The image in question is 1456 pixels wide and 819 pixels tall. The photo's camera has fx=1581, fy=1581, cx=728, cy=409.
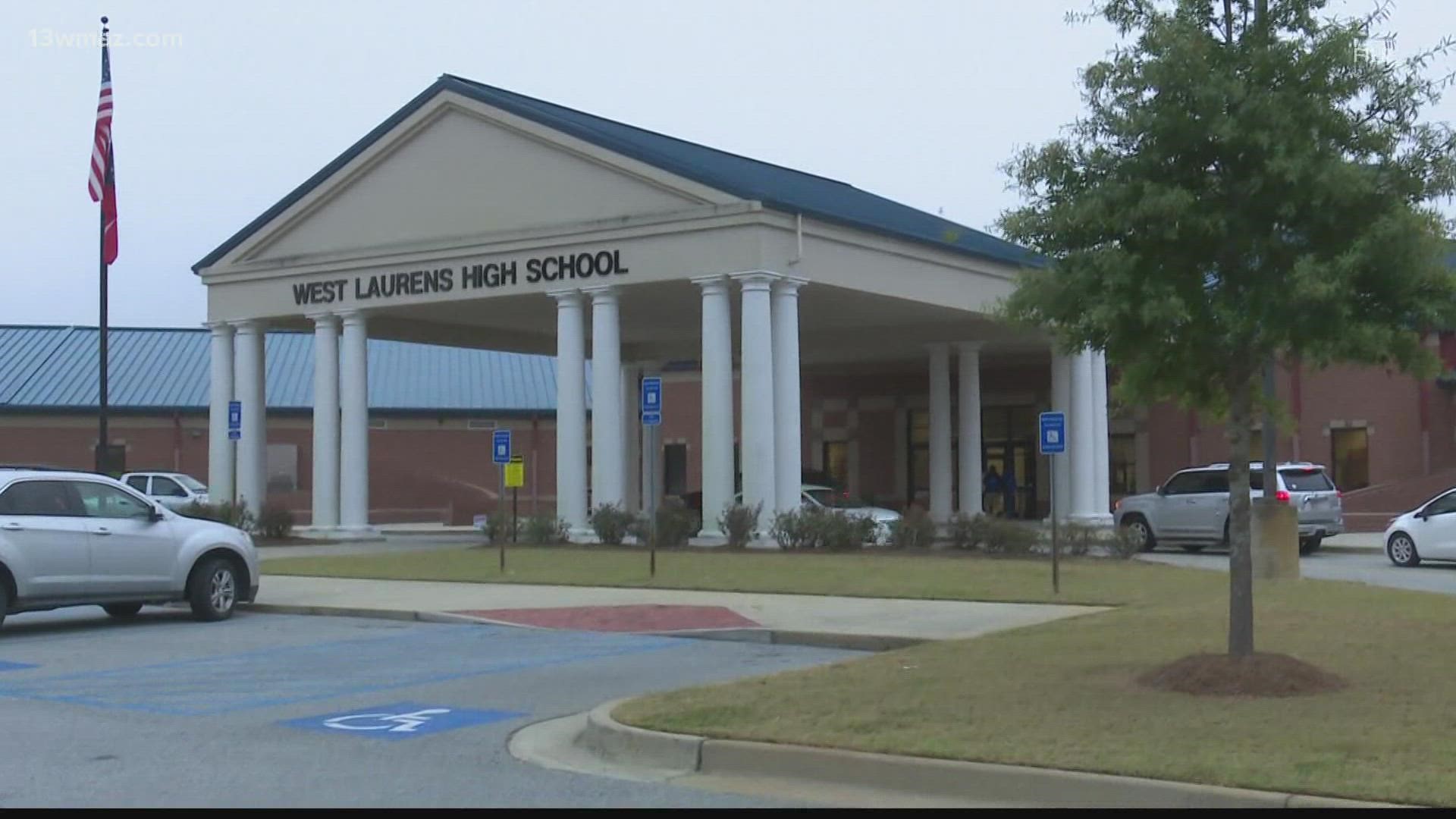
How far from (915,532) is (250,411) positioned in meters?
16.0

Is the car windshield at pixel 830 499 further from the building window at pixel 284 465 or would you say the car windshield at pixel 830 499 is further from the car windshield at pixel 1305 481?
the building window at pixel 284 465

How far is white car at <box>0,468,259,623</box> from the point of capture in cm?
1614

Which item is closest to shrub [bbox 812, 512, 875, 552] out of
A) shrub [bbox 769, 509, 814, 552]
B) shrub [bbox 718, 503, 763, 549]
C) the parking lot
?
shrub [bbox 769, 509, 814, 552]

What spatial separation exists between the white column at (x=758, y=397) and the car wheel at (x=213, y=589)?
11108mm

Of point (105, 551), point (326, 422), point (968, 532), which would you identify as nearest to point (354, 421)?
point (326, 422)

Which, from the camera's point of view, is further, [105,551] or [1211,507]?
[1211,507]

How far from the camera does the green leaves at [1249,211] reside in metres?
10.1

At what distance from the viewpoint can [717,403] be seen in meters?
28.1

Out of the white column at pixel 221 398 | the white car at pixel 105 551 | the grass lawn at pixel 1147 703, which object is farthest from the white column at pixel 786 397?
the white column at pixel 221 398

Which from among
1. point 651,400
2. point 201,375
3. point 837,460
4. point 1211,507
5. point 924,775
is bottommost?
point 924,775

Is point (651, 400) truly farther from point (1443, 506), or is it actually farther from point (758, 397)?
point (1443, 506)

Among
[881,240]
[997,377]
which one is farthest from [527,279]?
[997,377]

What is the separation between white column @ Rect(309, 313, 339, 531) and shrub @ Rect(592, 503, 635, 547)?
299 inches

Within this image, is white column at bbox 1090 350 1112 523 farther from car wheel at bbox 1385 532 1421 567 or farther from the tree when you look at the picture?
the tree
